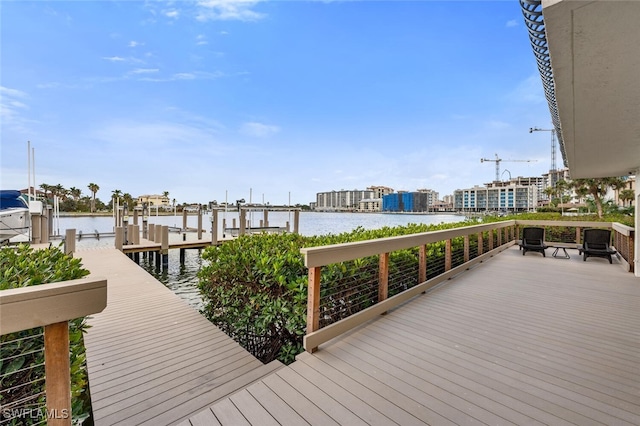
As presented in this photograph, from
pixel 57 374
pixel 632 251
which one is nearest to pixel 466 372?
pixel 57 374

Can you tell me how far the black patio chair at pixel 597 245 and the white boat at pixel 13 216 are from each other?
723 inches

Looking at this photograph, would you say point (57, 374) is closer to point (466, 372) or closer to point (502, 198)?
point (466, 372)

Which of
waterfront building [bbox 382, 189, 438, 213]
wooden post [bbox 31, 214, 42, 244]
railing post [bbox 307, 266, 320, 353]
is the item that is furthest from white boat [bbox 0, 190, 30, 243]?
waterfront building [bbox 382, 189, 438, 213]

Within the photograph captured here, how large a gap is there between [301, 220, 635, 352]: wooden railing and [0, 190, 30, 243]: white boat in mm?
13281

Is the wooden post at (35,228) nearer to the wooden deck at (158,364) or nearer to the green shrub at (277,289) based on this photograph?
the wooden deck at (158,364)

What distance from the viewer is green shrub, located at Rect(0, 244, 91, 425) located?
5.31 feet

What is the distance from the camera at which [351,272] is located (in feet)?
11.5

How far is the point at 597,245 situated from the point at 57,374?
10.5 m

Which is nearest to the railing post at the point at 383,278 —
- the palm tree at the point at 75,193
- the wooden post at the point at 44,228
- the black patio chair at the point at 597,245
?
the black patio chair at the point at 597,245

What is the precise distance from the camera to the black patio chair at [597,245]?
740 cm

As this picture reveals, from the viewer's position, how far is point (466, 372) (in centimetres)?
237

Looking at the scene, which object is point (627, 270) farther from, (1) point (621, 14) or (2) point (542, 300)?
(1) point (621, 14)

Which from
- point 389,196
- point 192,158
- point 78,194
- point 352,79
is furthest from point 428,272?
point 389,196

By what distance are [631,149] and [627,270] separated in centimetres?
369
